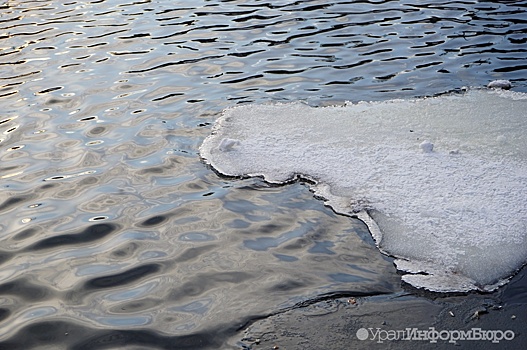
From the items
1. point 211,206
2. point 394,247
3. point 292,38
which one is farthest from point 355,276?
point 292,38

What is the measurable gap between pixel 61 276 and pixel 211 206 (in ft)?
3.12

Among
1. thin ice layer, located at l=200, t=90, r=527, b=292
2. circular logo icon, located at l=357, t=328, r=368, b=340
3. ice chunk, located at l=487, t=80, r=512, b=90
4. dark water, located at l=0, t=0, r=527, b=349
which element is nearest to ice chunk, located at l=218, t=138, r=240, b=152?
thin ice layer, located at l=200, t=90, r=527, b=292

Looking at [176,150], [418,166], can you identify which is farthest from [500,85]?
[176,150]

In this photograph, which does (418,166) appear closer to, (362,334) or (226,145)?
(226,145)

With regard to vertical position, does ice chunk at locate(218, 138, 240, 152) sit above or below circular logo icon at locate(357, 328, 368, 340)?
above

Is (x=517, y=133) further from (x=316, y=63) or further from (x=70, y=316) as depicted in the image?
(x=70, y=316)

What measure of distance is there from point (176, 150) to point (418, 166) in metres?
1.60

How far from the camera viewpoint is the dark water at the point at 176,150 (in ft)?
10.3

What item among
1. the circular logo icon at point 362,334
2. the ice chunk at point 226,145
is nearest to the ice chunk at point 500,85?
the ice chunk at point 226,145

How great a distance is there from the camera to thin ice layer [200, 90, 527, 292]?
332 cm

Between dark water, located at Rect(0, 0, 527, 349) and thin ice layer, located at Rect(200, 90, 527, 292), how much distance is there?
0.58 ft

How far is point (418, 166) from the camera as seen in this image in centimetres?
413

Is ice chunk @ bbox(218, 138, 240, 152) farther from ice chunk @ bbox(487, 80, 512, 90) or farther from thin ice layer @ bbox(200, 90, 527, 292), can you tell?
ice chunk @ bbox(487, 80, 512, 90)

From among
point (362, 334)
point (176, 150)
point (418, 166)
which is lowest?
point (362, 334)
